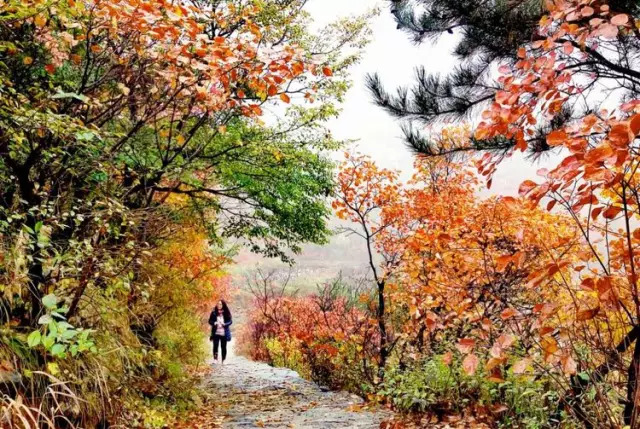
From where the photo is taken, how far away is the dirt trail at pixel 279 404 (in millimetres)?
5723

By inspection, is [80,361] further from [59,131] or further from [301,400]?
[301,400]

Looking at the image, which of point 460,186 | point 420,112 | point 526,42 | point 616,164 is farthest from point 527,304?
point 460,186

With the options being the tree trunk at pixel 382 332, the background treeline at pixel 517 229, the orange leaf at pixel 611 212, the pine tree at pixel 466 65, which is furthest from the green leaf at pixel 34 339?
the tree trunk at pixel 382 332

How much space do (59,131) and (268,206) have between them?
15.8ft

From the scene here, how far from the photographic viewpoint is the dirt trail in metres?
5.72

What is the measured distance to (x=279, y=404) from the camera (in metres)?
7.32

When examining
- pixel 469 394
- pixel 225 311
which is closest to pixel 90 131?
pixel 469 394

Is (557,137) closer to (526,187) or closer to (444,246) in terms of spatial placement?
(526,187)

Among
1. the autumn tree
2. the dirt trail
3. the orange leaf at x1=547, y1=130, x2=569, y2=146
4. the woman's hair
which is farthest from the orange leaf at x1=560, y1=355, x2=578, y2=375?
the woman's hair

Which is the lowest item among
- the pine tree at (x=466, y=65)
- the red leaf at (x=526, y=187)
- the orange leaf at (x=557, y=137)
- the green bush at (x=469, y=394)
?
the green bush at (x=469, y=394)

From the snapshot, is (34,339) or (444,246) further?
(444,246)

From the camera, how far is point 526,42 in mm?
4168

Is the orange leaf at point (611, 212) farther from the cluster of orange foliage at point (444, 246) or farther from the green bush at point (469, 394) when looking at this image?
the cluster of orange foliage at point (444, 246)

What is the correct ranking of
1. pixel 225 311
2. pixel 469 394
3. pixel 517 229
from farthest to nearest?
pixel 225 311 → pixel 517 229 → pixel 469 394
